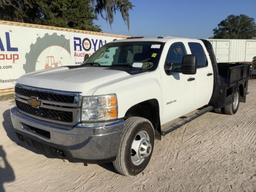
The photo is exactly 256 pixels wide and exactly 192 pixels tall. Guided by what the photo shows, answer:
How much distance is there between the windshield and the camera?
15.5ft

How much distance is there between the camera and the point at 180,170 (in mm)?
4305

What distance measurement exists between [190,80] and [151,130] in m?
1.56

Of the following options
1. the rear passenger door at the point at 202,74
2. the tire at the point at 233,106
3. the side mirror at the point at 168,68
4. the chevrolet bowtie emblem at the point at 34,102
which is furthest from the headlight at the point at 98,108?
the tire at the point at 233,106

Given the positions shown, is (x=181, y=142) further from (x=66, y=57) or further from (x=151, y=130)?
(x=66, y=57)

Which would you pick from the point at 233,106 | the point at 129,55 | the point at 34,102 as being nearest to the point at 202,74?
the point at 129,55

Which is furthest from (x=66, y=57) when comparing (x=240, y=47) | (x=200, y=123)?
(x=240, y=47)

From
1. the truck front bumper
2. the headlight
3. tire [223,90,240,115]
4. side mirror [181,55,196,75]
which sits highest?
side mirror [181,55,196,75]

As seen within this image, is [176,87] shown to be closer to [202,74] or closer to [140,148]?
[202,74]

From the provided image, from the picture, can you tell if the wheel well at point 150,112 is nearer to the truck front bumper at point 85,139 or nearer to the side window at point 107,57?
the truck front bumper at point 85,139

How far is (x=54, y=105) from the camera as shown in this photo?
371cm

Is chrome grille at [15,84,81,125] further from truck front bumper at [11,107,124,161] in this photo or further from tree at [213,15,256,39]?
tree at [213,15,256,39]

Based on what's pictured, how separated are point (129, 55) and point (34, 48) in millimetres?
7207

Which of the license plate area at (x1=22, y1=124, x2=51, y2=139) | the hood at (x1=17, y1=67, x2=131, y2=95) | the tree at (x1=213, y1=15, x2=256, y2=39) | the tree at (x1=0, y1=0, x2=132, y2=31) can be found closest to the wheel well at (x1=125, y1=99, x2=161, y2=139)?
the hood at (x1=17, y1=67, x2=131, y2=95)

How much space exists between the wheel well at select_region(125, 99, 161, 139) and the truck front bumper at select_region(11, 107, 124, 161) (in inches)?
23.0
